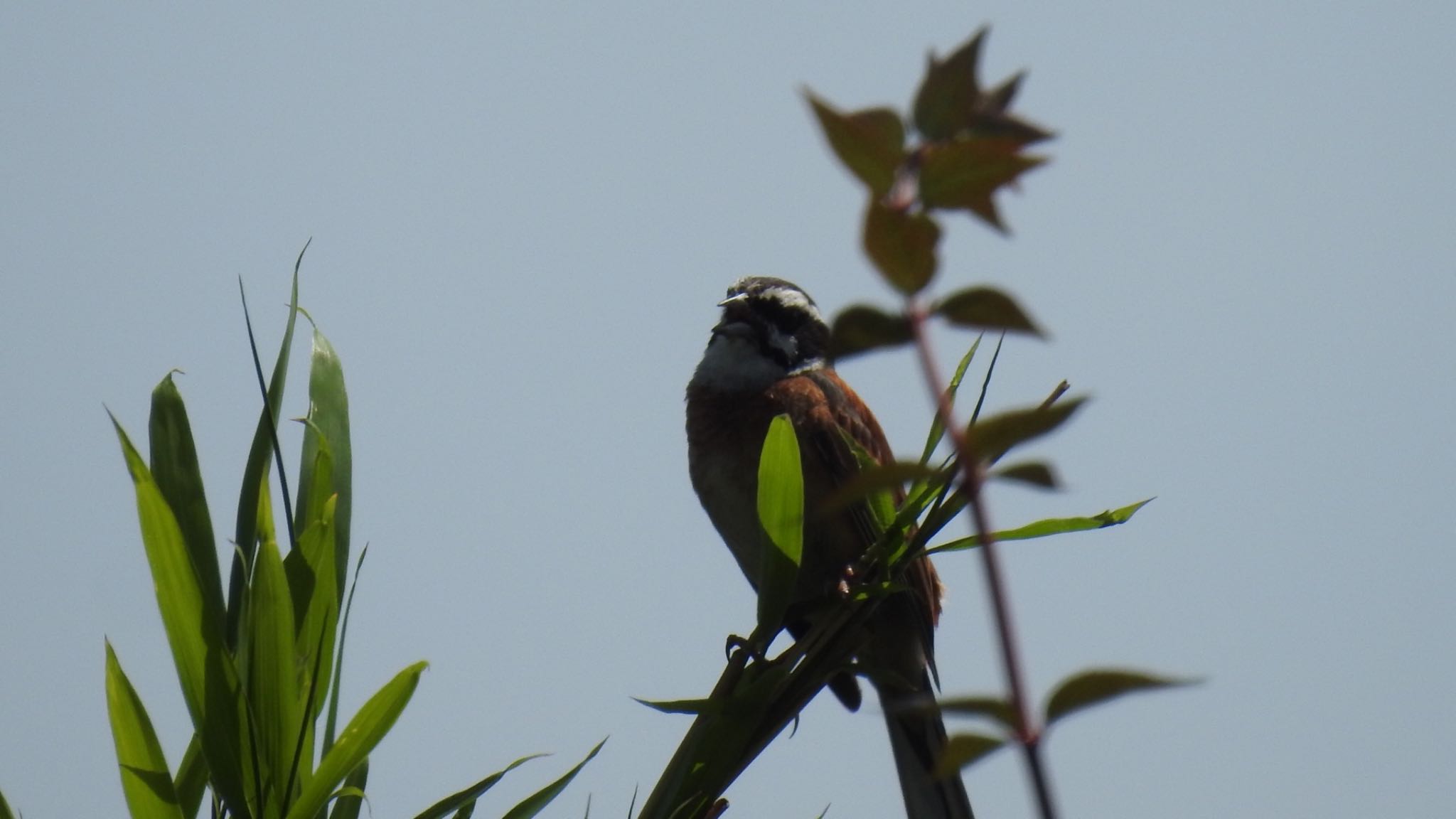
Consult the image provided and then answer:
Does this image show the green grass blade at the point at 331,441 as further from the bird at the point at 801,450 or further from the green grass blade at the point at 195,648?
the bird at the point at 801,450

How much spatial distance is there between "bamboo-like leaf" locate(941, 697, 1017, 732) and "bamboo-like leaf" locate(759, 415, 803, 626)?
105cm

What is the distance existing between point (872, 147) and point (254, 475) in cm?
148

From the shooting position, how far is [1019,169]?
1.25 ft

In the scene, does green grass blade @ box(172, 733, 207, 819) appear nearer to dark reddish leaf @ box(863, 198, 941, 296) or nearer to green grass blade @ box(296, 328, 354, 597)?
green grass blade @ box(296, 328, 354, 597)

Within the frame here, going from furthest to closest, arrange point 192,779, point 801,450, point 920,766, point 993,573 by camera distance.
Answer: point 801,450 → point 920,766 → point 192,779 → point 993,573

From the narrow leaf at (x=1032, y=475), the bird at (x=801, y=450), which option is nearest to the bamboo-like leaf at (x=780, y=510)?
the narrow leaf at (x=1032, y=475)

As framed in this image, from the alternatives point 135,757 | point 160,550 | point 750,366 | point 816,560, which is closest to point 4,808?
point 135,757

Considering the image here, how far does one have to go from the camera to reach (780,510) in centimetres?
151

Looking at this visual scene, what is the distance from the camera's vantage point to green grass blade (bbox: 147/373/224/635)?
1673mm

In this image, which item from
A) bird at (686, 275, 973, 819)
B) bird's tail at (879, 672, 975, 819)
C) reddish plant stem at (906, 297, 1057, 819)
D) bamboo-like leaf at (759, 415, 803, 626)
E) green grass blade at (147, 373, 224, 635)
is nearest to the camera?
reddish plant stem at (906, 297, 1057, 819)

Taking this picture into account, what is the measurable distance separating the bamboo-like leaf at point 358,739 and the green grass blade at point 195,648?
2.5 inches

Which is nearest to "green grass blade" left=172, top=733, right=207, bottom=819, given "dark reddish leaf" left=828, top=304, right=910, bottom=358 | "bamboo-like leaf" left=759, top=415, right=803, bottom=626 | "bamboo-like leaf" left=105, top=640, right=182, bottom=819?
"bamboo-like leaf" left=105, top=640, right=182, bottom=819

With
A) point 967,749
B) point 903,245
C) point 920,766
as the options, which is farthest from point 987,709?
point 920,766

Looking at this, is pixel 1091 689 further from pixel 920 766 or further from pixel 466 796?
pixel 920 766
